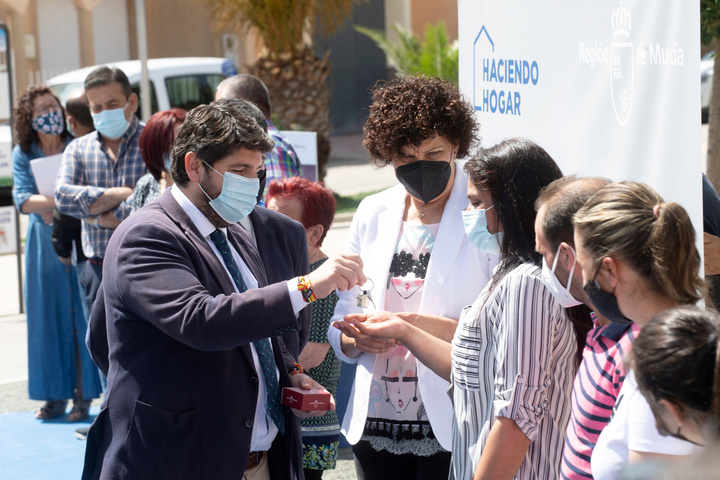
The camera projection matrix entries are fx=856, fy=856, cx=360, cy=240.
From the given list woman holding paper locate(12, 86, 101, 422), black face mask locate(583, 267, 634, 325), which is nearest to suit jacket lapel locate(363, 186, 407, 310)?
black face mask locate(583, 267, 634, 325)

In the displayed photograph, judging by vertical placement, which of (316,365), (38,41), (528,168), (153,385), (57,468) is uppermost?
(38,41)

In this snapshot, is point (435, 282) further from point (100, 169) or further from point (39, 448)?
point (39, 448)

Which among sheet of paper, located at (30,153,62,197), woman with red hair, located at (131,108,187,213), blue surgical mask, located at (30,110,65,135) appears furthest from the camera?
blue surgical mask, located at (30,110,65,135)

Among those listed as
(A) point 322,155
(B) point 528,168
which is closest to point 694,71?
(B) point 528,168

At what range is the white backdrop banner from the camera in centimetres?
268

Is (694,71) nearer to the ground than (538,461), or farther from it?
farther from it

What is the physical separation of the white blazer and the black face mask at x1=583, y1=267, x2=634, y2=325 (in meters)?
1.00

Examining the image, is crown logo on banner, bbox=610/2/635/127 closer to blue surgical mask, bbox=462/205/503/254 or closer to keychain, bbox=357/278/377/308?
blue surgical mask, bbox=462/205/503/254

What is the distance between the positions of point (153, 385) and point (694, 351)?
4.64 ft

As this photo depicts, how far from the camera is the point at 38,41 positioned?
56.3ft

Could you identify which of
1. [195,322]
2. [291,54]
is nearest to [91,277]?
[195,322]

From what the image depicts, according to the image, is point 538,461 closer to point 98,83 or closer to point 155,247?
point 155,247

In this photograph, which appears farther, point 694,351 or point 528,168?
point 528,168

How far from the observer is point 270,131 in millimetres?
4586
